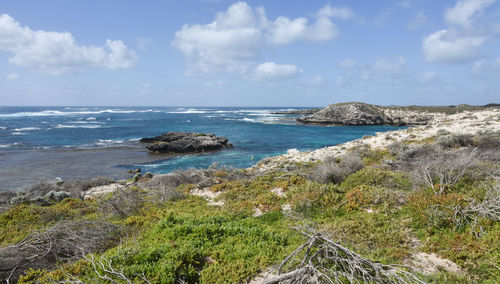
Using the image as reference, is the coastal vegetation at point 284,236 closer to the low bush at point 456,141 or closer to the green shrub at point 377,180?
the green shrub at point 377,180

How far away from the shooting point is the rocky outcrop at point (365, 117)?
238 feet

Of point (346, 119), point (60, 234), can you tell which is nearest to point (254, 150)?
point (60, 234)

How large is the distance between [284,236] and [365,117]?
76.4 m

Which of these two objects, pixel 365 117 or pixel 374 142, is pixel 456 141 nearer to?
pixel 374 142

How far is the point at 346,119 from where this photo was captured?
75.1 m

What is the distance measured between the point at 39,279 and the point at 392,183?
1078cm

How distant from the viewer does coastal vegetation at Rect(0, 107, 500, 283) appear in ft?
14.8

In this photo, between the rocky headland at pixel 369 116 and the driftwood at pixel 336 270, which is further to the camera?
the rocky headland at pixel 369 116

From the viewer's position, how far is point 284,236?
6.49 meters

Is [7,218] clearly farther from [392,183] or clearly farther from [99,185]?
[392,183]

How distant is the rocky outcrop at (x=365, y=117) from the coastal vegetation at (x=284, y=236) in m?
69.3

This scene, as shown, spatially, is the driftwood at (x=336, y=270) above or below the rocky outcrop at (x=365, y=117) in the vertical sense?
below

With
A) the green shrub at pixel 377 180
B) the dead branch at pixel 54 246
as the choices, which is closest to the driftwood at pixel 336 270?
the dead branch at pixel 54 246

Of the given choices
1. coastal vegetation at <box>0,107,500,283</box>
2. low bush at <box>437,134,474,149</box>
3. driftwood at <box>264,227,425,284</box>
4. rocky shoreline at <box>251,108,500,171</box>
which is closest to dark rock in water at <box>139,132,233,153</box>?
rocky shoreline at <box>251,108,500,171</box>
